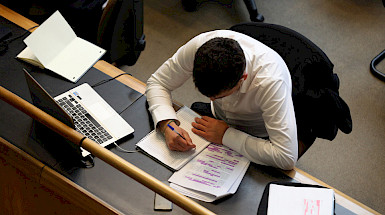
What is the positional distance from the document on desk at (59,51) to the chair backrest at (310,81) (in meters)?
0.73

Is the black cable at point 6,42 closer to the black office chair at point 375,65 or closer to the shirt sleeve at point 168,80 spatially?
the shirt sleeve at point 168,80

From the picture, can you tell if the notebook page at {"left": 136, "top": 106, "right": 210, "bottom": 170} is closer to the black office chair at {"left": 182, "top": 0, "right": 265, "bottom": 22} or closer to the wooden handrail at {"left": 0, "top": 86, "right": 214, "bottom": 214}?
the wooden handrail at {"left": 0, "top": 86, "right": 214, "bottom": 214}

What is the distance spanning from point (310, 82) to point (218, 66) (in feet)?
1.39

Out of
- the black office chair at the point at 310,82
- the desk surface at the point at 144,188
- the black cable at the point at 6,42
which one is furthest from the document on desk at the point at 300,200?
the black cable at the point at 6,42

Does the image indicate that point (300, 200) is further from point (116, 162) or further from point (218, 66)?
point (116, 162)

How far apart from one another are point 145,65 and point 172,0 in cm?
70

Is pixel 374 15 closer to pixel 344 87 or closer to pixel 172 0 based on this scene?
pixel 344 87

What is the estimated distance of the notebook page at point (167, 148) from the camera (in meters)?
1.59

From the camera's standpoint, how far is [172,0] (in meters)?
3.33

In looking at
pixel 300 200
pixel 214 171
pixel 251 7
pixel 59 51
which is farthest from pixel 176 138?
pixel 251 7

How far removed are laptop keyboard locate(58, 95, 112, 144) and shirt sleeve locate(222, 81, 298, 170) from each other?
20.0 inches

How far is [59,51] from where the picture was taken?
195cm

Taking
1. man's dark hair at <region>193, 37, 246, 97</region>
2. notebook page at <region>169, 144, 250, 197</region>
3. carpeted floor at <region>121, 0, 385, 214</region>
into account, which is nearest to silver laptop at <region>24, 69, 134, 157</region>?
notebook page at <region>169, 144, 250, 197</region>

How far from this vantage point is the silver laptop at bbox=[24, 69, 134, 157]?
164cm
